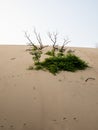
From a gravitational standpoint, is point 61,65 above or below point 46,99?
above

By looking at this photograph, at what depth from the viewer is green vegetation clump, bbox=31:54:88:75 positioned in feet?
35.5

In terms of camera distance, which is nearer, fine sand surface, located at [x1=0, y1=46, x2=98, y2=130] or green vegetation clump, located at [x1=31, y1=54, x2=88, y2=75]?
fine sand surface, located at [x1=0, y1=46, x2=98, y2=130]

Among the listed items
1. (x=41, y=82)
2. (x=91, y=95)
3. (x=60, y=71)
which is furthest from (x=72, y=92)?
(x=60, y=71)

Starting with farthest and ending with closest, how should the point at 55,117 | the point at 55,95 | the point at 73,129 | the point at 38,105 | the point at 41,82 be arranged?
1. the point at 41,82
2. the point at 55,95
3. the point at 38,105
4. the point at 55,117
5. the point at 73,129

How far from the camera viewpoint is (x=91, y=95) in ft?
28.3

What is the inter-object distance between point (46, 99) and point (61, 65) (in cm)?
313

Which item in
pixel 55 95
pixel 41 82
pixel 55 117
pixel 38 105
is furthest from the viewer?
pixel 41 82

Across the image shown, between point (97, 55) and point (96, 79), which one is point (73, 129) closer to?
point (96, 79)

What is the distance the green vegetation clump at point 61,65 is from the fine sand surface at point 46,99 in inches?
13.1

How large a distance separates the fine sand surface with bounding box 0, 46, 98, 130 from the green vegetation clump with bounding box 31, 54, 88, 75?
33 cm

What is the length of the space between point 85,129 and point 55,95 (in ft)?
7.10

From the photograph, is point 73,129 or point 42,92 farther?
point 42,92

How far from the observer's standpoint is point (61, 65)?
36.1ft

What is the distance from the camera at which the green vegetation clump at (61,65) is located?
10.8 meters
